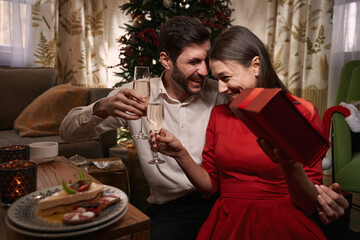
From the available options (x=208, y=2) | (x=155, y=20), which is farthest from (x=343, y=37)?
(x=155, y=20)

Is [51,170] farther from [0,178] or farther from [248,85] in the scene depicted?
[248,85]

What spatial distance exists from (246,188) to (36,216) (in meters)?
0.73

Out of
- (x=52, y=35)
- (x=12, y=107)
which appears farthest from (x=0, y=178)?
(x=52, y=35)

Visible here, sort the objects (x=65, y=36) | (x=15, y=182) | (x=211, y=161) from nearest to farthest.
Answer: (x=15, y=182)
(x=211, y=161)
(x=65, y=36)

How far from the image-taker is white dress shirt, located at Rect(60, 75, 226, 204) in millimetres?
1347

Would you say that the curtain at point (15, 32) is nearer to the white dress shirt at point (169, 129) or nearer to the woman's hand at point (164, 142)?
the white dress shirt at point (169, 129)

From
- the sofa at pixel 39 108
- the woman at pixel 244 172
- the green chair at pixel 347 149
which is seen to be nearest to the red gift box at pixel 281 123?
the woman at pixel 244 172

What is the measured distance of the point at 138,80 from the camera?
103cm

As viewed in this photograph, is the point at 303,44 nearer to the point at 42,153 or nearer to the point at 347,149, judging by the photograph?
the point at 347,149

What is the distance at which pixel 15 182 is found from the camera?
2.53ft

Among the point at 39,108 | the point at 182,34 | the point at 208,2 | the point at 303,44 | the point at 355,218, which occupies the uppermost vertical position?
the point at 208,2

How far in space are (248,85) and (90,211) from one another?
A: 0.79 metres

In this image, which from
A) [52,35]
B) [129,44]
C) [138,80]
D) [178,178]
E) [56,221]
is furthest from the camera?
[52,35]

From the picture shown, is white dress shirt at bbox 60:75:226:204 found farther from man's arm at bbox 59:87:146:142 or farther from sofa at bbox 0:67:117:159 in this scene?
sofa at bbox 0:67:117:159
